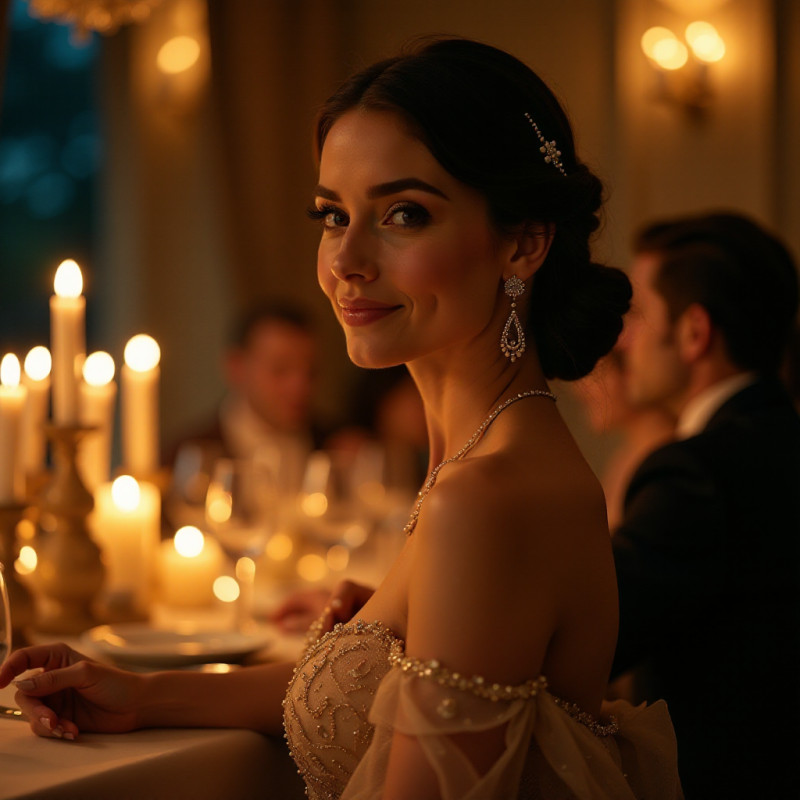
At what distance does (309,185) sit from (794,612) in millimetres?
4659

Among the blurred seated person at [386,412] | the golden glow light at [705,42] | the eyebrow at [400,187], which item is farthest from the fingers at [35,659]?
the golden glow light at [705,42]

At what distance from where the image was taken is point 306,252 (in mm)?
6414

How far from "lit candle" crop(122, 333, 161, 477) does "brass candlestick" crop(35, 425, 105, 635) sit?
0.31 meters

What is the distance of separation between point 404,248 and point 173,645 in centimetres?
88

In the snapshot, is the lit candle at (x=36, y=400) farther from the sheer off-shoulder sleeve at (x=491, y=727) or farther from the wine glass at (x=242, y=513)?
the sheer off-shoulder sleeve at (x=491, y=727)

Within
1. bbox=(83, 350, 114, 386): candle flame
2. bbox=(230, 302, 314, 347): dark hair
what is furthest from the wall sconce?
bbox=(83, 350, 114, 386): candle flame

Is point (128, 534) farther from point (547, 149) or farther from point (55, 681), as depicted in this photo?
point (547, 149)

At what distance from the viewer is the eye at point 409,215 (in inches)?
57.1

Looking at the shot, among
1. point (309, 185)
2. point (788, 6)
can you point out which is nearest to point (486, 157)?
point (788, 6)

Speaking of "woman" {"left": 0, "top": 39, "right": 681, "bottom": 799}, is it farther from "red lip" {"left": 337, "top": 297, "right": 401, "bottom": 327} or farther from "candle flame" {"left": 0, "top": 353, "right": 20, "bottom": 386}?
"candle flame" {"left": 0, "top": 353, "right": 20, "bottom": 386}

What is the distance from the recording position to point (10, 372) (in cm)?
214

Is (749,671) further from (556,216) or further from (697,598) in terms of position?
(556,216)

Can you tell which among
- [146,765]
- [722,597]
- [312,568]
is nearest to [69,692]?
[146,765]

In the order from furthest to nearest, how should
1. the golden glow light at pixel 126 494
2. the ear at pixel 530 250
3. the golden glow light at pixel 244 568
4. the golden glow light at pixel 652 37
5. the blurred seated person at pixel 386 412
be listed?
the blurred seated person at pixel 386 412
the golden glow light at pixel 652 37
the golden glow light at pixel 126 494
the golden glow light at pixel 244 568
the ear at pixel 530 250
